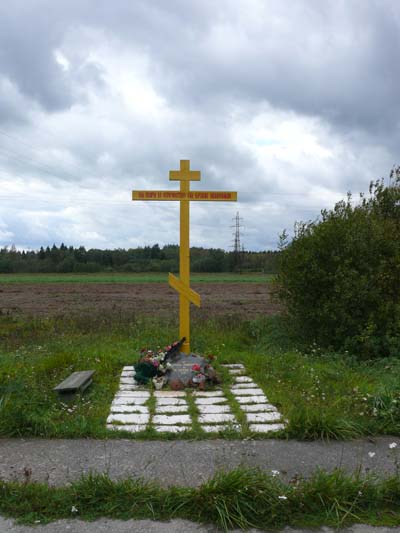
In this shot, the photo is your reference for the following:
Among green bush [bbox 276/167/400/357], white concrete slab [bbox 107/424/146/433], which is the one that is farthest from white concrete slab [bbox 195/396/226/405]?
green bush [bbox 276/167/400/357]

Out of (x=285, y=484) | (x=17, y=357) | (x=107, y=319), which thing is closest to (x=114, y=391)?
(x=17, y=357)

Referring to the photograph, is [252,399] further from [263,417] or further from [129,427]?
[129,427]

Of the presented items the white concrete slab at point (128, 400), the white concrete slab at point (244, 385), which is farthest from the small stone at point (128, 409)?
the white concrete slab at point (244, 385)

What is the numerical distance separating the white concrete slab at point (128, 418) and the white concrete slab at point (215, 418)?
55 centimetres

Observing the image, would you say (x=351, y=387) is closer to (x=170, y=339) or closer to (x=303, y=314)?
(x=303, y=314)

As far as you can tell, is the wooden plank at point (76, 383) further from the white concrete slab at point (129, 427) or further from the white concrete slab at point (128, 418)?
the white concrete slab at point (129, 427)

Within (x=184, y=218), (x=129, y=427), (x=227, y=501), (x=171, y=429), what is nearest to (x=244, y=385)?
(x=171, y=429)

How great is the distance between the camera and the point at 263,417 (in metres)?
4.86

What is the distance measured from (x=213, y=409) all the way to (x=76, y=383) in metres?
1.55

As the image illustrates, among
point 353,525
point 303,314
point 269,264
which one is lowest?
point 353,525

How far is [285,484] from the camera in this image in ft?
10.8

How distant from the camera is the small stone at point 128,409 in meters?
5.12

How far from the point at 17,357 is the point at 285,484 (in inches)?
215

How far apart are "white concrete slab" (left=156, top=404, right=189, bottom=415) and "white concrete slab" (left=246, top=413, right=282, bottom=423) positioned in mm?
720
